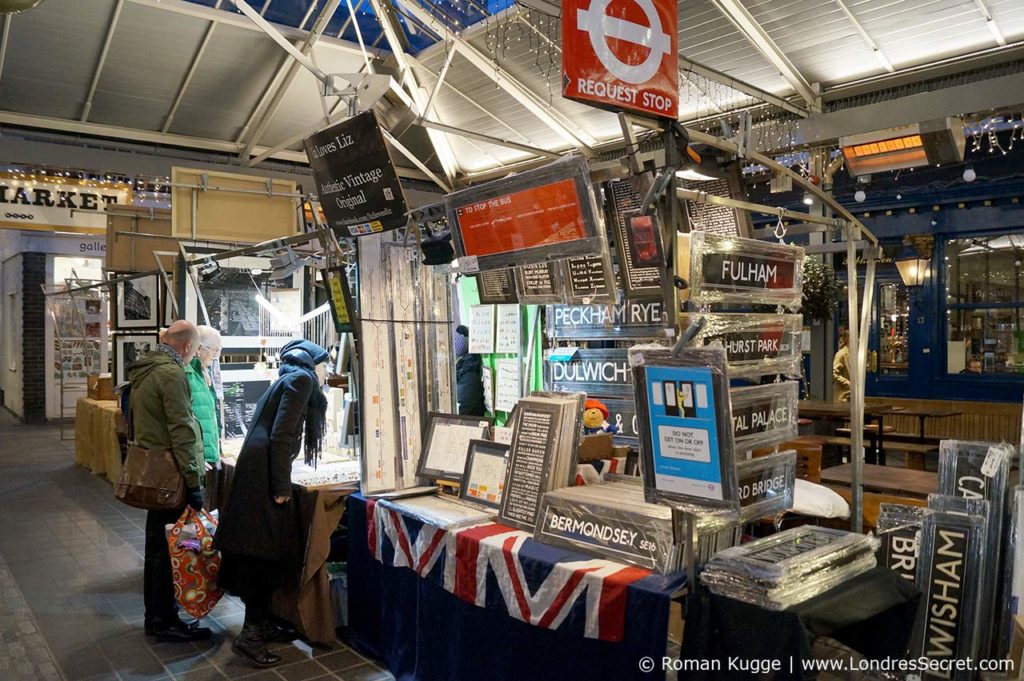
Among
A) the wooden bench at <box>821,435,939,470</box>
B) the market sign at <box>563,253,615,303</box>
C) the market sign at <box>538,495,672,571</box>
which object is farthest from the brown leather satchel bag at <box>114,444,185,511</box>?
the wooden bench at <box>821,435,939,470</box>

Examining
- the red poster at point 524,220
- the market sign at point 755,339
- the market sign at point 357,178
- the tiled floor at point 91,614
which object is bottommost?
the tiled floor at point 91,614

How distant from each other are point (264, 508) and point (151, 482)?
0.77 meters

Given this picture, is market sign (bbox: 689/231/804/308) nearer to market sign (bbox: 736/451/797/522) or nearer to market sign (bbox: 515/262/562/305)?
market sign (bbox: 736/451/797/522)

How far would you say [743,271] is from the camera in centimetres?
261

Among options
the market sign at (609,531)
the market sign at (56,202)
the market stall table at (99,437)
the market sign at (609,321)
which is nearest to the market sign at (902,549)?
the market sign at (609,531)

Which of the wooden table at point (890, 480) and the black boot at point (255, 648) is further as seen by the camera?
the wooden table at point (890, 480)

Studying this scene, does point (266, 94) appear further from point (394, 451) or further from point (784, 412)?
point (784, 412)

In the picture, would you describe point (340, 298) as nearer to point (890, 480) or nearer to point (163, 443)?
point (163, 443)

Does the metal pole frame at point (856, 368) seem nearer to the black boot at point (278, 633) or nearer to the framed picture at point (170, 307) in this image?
the black boot at point (278, 633)

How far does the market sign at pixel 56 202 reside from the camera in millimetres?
9242

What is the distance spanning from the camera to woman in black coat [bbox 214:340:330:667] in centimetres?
374

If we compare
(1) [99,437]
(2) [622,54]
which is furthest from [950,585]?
(1) [99,437]

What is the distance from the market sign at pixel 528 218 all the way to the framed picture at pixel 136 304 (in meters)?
6.90

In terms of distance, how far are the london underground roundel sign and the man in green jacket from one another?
2.89 meters
